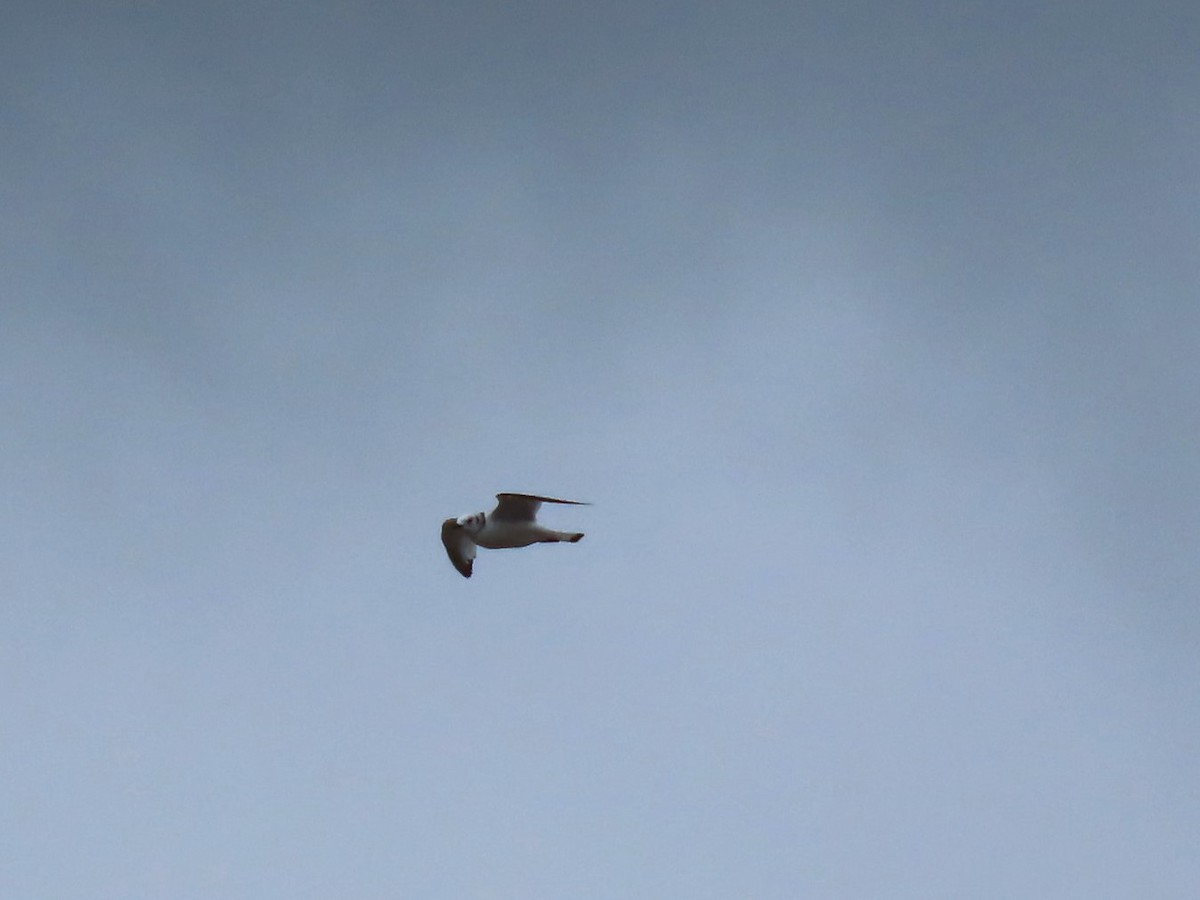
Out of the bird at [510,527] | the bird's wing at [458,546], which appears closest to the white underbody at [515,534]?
the bird at [510,527]

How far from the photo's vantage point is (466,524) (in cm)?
5628

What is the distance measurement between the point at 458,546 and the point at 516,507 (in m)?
4.57

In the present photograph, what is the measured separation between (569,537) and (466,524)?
13.3 ft

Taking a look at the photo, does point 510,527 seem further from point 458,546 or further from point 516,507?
point 458,546

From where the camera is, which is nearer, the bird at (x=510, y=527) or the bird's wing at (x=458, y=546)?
the bird at (x=510, y=527)

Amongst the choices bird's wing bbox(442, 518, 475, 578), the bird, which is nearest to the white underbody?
the bird

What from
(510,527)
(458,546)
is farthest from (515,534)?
(458,546)

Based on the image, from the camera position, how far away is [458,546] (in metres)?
58.4

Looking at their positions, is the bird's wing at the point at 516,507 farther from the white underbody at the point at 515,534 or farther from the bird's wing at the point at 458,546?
the bird's wing at the point at 458,546

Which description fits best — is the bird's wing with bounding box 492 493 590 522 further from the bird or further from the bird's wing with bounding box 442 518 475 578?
the bird's wing with bounding box 442 518 475 578

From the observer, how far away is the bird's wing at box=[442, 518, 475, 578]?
190ft

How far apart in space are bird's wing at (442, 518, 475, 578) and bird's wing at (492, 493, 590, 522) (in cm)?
295

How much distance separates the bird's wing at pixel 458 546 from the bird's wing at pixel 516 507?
295cm

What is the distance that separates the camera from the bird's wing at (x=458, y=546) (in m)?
58.0
